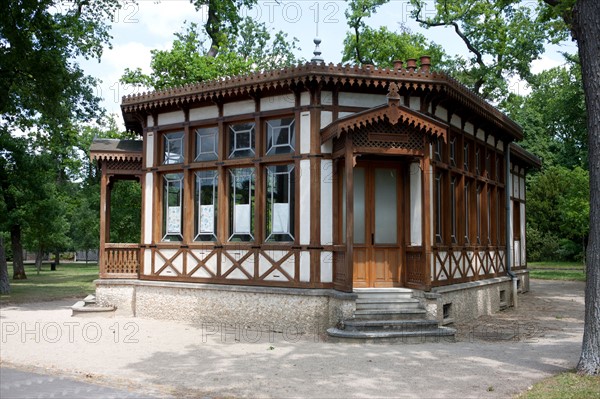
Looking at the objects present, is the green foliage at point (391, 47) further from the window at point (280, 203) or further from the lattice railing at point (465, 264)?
the window at point (280, 203)

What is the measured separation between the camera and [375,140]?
36.5 feet

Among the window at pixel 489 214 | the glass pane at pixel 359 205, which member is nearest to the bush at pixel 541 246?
the window at pixel 489 214

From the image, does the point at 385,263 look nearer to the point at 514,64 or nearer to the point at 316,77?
the point at 316,77

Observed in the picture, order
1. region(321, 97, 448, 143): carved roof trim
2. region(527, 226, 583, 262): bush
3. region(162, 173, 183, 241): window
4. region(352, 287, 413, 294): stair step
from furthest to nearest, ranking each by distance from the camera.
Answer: region(527, 226, 583, 262): bush
region(162, 173, 183, 241): window
region(352, 287, 413, 294): stair step
region(321, 97, 448, 143): carved roof trim

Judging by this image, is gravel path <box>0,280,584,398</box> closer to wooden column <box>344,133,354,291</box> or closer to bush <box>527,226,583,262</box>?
wooden column <box>344,133,354,291</box>

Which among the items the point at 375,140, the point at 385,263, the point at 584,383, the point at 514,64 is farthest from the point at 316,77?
the point at 514,64

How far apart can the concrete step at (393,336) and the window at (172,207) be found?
16.3 ft

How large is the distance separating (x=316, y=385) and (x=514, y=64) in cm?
2526

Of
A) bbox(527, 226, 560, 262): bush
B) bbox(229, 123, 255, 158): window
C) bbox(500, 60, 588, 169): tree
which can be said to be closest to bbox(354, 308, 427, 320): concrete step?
bbox(229, 123, 255, 158): window

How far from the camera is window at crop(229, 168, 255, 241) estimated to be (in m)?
12.7

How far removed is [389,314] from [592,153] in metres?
4.72

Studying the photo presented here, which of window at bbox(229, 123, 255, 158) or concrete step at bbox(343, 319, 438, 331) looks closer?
concrete step at bbox(343, 319, 438, 331)

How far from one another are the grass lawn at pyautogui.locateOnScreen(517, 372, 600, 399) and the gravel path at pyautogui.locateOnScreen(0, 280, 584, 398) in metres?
0.30

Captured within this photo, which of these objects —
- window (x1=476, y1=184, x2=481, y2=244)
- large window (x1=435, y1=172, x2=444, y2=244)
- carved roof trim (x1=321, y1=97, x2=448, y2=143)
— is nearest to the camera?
carved roof trim (x1=321, y1=97, x2=448, y2=143)
